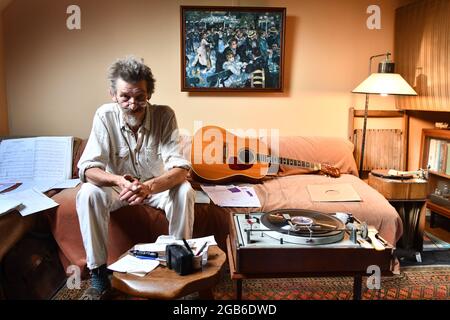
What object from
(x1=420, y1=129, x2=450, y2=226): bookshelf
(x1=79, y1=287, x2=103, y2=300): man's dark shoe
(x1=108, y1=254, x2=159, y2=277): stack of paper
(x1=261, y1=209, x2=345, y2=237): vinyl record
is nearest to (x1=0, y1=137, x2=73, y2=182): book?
(x1=79, y1=287, x2=103, y2=300): man's dark shoe

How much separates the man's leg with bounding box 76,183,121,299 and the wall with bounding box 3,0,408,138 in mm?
1190

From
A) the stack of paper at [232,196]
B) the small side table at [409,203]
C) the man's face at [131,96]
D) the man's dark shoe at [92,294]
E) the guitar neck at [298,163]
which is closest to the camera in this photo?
the man's dark shoe at [92,294]

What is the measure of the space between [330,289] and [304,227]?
0.74 meters

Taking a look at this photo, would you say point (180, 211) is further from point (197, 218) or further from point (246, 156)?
point (246, 156)

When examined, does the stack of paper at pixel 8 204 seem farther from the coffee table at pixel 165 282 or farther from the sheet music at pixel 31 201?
the coffee table at pixel 165 282

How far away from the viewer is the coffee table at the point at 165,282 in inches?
44.9

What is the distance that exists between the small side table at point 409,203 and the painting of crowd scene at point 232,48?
3.57 feet

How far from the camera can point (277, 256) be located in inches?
49.8

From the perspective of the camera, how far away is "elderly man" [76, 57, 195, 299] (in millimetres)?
1713

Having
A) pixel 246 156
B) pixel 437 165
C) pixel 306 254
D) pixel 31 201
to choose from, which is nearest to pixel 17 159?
pixel 31 201

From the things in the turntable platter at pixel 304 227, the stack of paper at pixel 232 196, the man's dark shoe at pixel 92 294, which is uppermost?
the turntable platter at pixel 304 227

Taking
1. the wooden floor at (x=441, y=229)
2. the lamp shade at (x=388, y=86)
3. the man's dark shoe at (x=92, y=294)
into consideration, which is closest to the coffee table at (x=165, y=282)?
the man's dark shoe at (x=92, y=294)

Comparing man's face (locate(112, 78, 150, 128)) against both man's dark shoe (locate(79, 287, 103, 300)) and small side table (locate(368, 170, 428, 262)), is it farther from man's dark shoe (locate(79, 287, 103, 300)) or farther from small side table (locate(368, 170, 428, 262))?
small side table (locate(368, 170, 428, 262))
